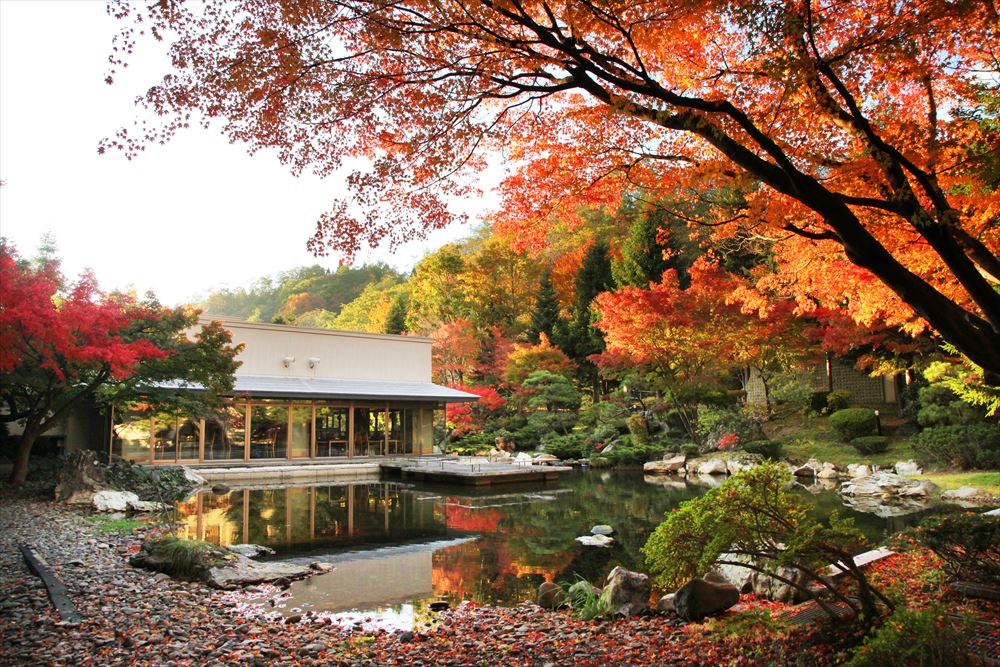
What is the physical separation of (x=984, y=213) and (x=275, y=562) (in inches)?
288

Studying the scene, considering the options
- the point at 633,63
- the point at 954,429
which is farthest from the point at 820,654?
the point at 954,429

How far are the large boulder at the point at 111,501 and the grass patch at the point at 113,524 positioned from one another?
32.3 inches

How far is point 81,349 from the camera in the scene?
9.40 meters

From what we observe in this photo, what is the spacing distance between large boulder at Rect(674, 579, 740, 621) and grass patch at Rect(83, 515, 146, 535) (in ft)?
22.2

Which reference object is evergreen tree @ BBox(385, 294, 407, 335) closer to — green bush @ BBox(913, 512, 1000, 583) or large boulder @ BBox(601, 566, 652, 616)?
large boulder @ BBox(601, 566, 652, 616)

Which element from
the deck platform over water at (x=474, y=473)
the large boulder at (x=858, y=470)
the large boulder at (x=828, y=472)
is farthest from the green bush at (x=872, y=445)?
the deck platform over water at (x=474, y=473)

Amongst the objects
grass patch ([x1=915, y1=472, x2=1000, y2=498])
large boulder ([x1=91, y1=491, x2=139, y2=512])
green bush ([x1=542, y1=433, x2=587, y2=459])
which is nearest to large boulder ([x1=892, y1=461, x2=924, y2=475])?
grass patch ([x1=915, y1=472, x2=1000, y2=498])

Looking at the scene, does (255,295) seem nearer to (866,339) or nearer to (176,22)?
(866,339)

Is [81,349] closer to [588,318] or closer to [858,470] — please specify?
[858,470]

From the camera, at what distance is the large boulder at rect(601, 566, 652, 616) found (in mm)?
4766

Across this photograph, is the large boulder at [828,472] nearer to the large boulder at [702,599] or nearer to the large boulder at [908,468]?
the large boulder at [908,468]

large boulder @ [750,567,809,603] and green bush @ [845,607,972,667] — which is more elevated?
green bush @ [845,607,972,667]

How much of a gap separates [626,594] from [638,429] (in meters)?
15.2

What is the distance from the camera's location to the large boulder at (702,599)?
4.39m
